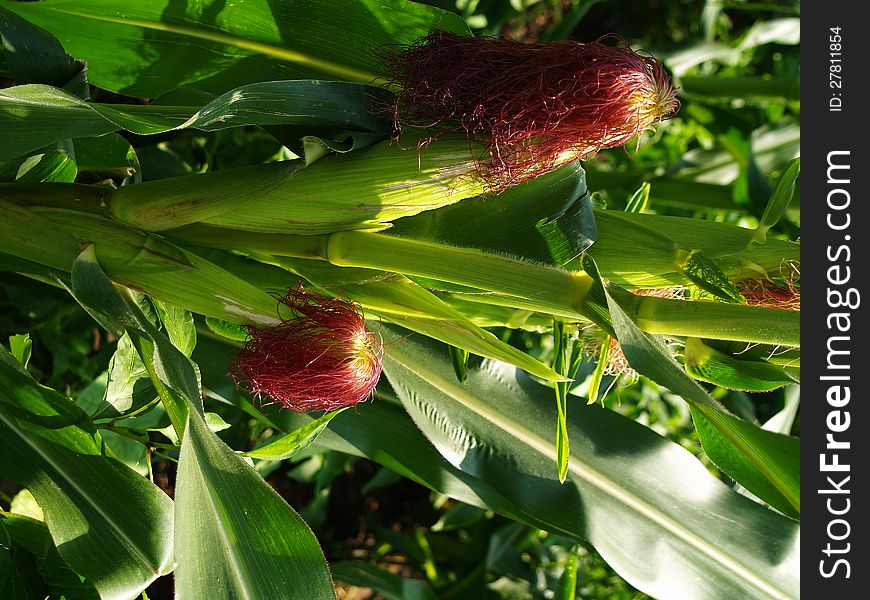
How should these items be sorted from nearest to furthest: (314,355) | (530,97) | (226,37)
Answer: (530,97)
(314,355)
(226,37)

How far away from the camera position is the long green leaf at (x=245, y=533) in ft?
2.31

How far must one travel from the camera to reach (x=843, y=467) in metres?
0.89

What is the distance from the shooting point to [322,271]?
83 cm

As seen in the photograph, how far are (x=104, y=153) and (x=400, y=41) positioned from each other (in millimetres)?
438

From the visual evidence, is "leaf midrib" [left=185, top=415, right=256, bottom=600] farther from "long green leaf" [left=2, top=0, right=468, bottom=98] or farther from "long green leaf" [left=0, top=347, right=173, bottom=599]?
"long green leaf" [left=2, top=0, right=468, bottom=98]

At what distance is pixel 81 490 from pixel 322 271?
366mm

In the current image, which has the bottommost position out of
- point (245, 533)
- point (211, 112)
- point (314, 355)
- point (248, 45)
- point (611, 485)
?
point (611, 485)

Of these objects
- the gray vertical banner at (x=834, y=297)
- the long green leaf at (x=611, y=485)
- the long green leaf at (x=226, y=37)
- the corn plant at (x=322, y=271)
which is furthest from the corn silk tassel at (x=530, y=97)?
the long green leaf at (x=611, y=485)

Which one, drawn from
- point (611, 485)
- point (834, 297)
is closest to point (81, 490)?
point (611, 485)

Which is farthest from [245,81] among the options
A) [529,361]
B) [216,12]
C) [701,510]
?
[701,510]

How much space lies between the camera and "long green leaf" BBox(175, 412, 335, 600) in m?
0.70

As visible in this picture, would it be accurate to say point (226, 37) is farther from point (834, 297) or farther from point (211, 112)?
point (834, 297)

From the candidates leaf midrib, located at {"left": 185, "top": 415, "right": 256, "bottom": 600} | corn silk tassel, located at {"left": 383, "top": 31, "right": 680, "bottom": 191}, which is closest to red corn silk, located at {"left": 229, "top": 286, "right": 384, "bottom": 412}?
leaf midrib, located at {"left": 185, "top": 415, "right": 256, "bottom": 600}

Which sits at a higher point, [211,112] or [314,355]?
[211,112]
